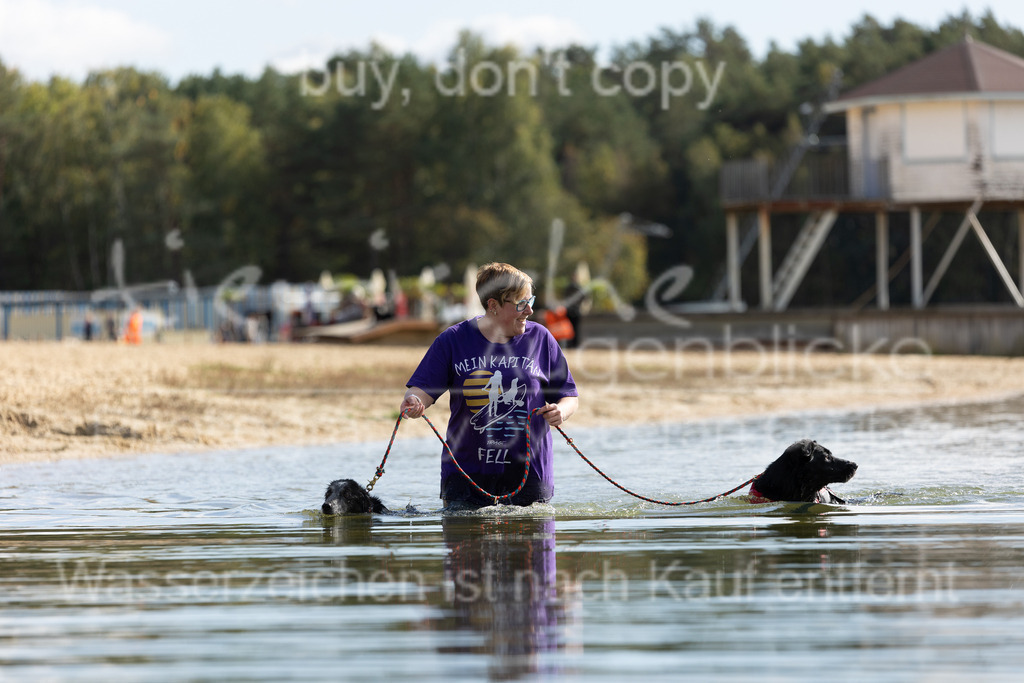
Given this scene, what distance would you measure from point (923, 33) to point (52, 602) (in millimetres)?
78003

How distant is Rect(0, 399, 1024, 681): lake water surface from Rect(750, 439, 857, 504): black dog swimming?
226 mm

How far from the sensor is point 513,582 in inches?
253

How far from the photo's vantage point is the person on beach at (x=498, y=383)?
7.94m

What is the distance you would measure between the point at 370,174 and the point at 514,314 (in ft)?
219

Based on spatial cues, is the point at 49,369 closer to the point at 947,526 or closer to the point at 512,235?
the point at 947,526

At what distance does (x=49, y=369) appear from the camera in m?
18.8

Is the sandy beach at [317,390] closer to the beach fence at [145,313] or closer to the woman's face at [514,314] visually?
the woman's face at [514,314]

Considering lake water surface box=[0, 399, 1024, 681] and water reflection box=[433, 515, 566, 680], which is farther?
water reflection box=[433, 515, 566, 680]

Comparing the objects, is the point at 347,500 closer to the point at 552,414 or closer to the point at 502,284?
the point at 552,414

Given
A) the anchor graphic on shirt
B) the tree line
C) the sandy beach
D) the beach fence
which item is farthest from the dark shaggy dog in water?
the tree line

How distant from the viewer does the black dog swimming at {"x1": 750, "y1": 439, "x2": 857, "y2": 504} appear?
9.52 metres

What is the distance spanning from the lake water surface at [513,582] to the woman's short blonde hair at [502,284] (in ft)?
4.37

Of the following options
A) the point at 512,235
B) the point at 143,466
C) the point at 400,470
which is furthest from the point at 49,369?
the point at 512,235

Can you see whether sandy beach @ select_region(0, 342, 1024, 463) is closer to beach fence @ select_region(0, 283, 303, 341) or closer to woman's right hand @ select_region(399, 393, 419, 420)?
woman's right hand @ select_region(399, 393, 419, 420)
